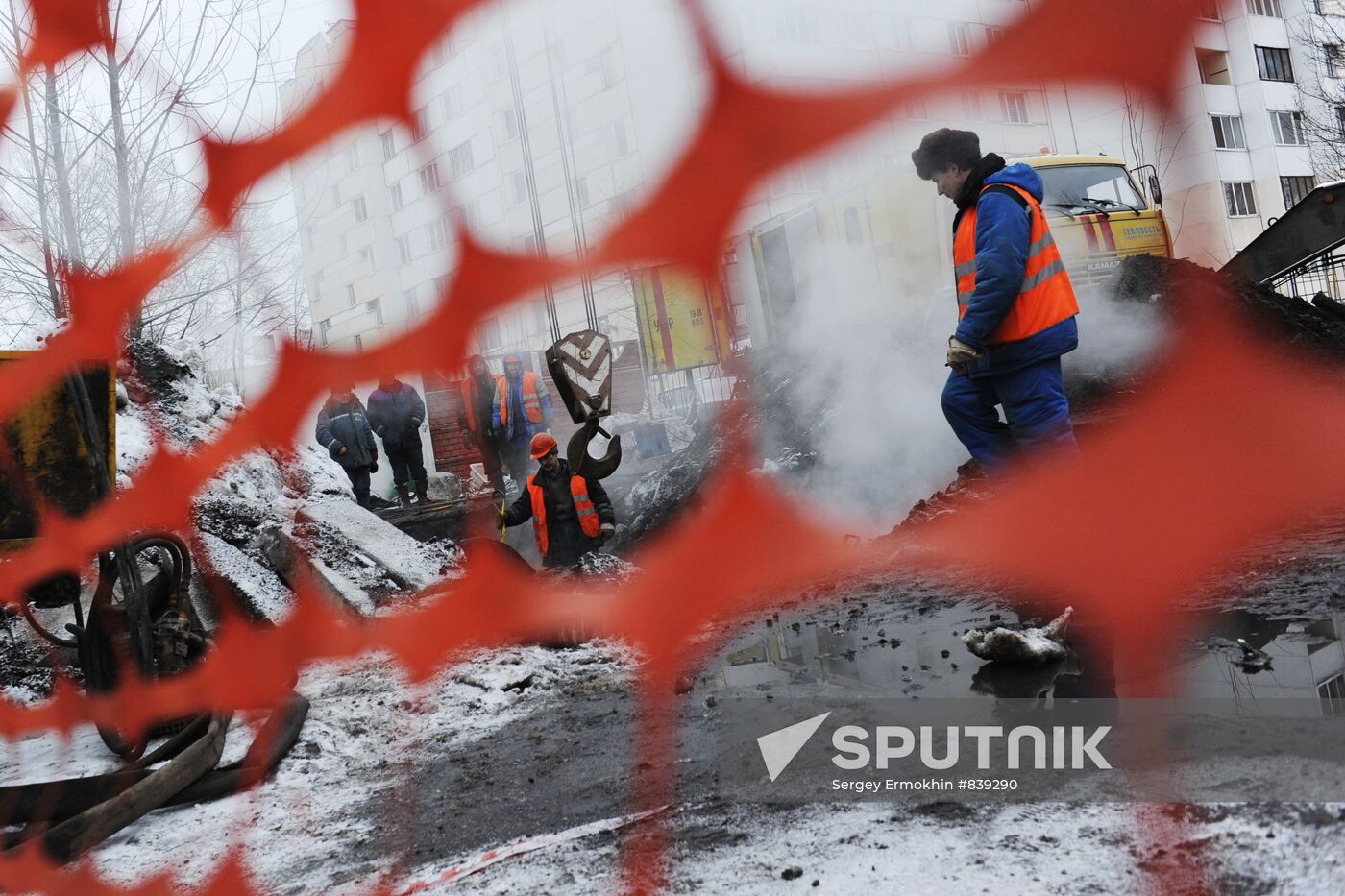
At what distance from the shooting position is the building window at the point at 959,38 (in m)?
4.88

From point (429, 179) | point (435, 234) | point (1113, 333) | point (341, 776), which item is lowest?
point (341, 776)

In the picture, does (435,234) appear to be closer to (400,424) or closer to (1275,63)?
(400,424)

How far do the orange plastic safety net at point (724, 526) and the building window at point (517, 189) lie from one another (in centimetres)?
272

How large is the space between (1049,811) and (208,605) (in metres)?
4.37

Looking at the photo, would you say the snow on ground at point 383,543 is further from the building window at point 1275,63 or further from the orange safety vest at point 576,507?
the building window at point 1275,63

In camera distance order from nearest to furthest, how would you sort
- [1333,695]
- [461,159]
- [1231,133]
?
[1333,695]
[1231,133]
[461,159]

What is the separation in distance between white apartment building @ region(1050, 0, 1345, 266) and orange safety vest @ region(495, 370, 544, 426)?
449cm

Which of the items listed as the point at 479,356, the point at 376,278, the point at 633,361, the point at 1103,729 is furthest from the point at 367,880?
the point at 633,361

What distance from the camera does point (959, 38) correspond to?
495 centimetres

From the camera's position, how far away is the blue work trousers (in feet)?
10.5

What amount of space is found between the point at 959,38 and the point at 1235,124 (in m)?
4.98

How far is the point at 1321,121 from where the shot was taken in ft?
35.6

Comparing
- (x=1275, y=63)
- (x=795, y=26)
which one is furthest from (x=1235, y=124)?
(x=795, y=26)

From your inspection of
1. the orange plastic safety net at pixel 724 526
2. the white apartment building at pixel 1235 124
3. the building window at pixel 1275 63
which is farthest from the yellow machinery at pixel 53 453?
the building window at pixel 1275 63
